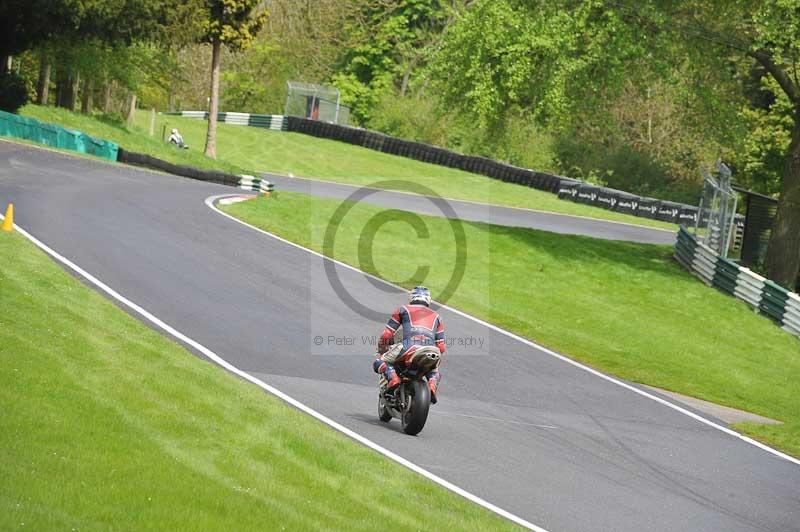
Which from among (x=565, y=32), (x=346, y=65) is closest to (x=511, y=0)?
(x=565, y=32)

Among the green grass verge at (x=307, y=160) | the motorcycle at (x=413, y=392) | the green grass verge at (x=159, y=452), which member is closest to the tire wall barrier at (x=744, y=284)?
the green grass verge at (x=307, y=160)

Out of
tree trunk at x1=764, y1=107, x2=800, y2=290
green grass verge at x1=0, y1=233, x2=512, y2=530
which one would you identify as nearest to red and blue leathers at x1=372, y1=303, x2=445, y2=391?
green grass verge at x1=0, y1=233, x2=512, y2=530

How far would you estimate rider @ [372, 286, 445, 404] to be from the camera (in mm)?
12672

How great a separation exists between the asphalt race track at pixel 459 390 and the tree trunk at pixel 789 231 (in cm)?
1314

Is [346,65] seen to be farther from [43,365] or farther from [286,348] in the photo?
[43,365]

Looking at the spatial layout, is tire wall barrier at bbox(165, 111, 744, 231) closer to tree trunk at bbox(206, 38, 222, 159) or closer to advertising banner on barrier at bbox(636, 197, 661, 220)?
advertising banner on barrier at bbox(636, 197, 661, 220)

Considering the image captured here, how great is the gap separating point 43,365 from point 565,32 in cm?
2315

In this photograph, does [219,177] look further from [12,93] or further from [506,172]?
[506,172]

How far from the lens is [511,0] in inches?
1276

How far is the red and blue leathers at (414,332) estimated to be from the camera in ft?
41.5

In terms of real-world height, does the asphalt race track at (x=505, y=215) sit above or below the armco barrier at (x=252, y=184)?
below

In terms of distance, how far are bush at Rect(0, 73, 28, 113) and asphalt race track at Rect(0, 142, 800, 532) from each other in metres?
16.3

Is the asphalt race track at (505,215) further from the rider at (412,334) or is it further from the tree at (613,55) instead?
the rider at (412,334)

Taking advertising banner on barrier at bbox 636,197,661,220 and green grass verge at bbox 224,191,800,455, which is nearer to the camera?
green grass verge at bbox 224,191,800,455
